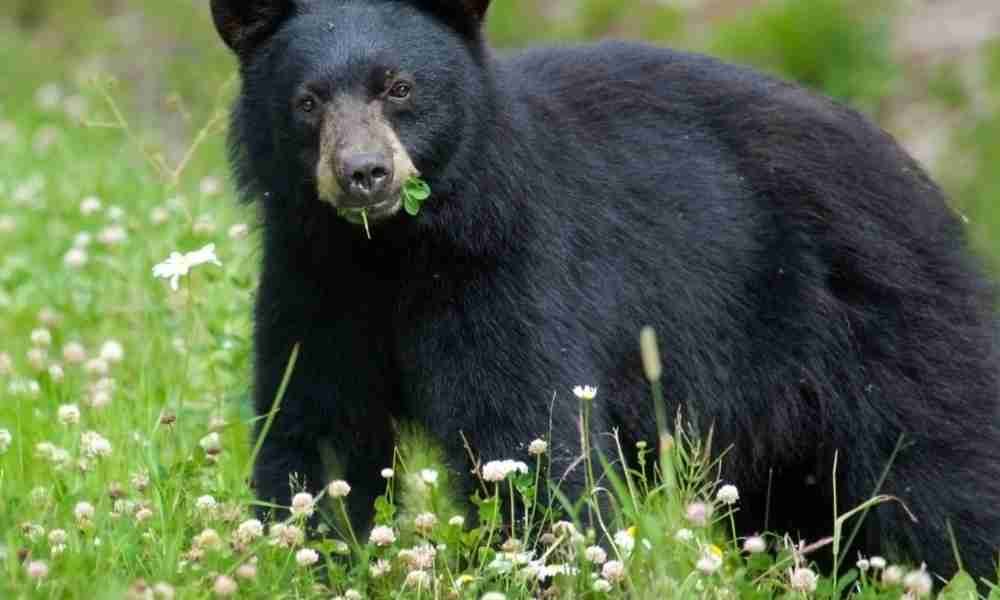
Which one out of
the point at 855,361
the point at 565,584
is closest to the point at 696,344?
the point at 855,361

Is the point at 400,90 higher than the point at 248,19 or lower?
lower

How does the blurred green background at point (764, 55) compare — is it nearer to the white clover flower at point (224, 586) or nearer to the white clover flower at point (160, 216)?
the white clover flower at point (160, 216)

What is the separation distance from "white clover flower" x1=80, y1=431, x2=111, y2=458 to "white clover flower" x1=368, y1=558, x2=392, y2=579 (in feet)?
2.71

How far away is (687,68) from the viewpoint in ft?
18.4

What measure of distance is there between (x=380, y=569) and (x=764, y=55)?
8940mm

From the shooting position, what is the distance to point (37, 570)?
3.73 metres

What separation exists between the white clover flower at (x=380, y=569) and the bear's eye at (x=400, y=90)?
1180mm

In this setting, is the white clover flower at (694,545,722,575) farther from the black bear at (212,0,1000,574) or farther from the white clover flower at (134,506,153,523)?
the white clover flower at (134,506,153,523)

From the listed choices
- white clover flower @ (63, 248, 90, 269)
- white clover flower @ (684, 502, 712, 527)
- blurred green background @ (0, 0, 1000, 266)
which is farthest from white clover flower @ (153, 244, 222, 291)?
blurred green background @ (0, 0, 1000, 266)

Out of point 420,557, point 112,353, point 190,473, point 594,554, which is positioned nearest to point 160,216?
point 112,353

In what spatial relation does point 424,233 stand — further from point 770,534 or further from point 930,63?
point 930,63

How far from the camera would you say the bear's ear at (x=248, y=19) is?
492 cm

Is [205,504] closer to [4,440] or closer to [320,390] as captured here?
[320,390]

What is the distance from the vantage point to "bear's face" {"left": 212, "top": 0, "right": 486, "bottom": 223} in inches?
180
